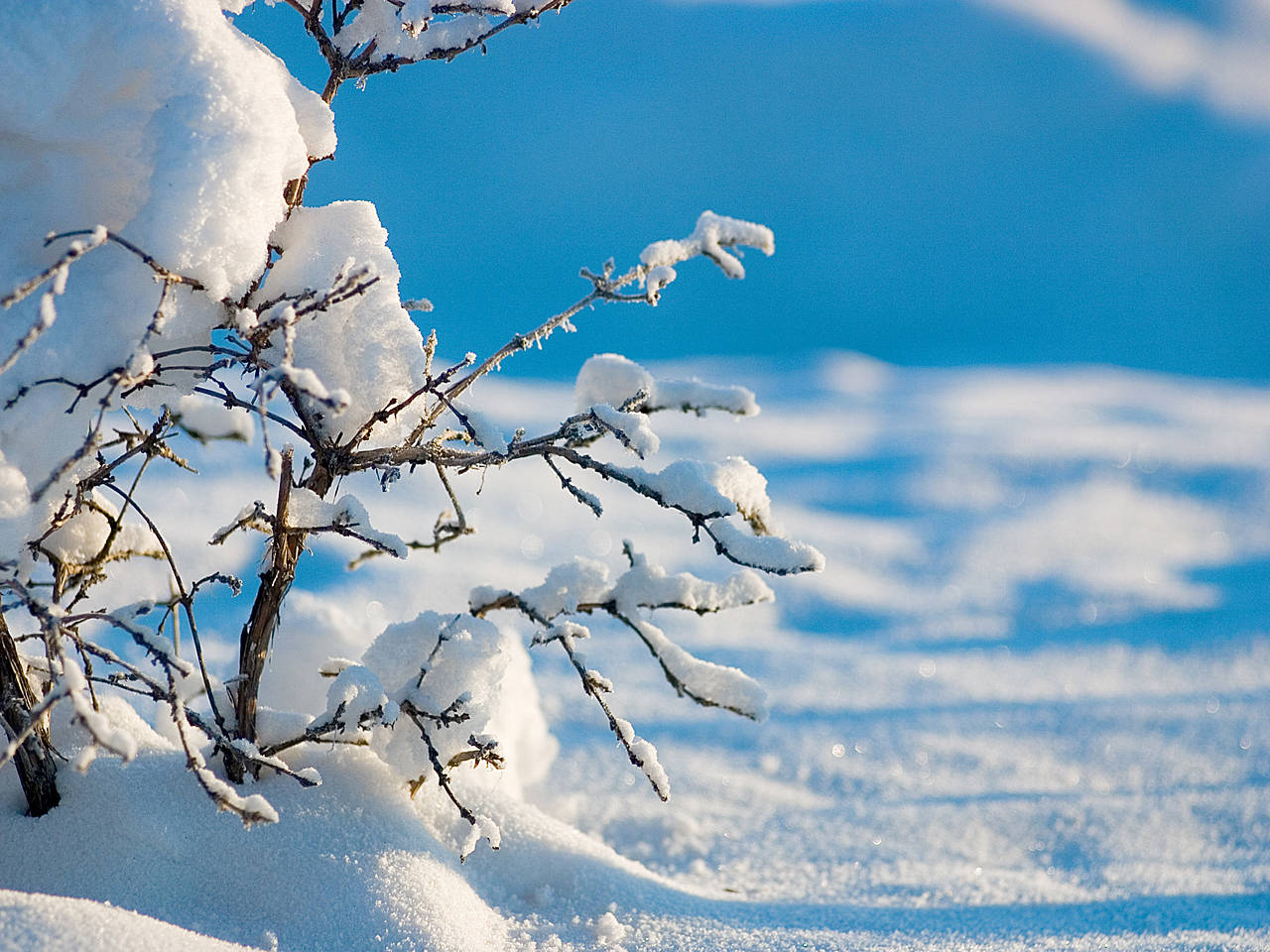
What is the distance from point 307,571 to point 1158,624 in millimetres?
3829

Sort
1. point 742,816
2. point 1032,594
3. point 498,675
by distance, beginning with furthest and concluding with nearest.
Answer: point 1032,594 < point 742,816 < point 498,675

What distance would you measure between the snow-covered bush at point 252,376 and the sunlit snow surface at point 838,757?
0.53 ft

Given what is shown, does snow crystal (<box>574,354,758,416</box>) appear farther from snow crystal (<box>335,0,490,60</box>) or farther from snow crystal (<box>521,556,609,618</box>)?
snow crystal (<box>335,0,490,60</box>)

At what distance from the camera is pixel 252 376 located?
1341 mm

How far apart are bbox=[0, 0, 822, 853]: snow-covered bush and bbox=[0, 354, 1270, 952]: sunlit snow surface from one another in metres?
0.16

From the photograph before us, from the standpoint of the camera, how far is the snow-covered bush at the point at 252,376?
1.14 meters

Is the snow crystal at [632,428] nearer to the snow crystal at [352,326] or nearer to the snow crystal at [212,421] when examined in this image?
the snow crystal at [352,326]

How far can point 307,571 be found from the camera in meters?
4.29

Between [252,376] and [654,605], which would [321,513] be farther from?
[654,605]

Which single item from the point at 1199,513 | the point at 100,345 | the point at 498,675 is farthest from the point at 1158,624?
the point at 100,345

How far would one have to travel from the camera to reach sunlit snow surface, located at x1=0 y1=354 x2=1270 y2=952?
1.44 m

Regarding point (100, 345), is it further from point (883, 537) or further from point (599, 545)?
point (883, 537)

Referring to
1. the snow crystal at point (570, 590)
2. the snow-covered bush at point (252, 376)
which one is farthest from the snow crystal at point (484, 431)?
the snow crystal at point (570, 590)

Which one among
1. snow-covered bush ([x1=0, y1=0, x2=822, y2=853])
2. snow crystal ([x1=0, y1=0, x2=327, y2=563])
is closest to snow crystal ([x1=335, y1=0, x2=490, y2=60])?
snow-covered bush ([x1=0, y1=0, x2=822, y2=853])
